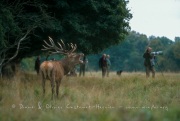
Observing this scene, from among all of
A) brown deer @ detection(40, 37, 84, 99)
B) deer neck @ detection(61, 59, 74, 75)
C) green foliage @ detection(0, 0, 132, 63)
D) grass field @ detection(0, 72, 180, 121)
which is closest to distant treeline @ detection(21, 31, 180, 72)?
green foliage @ detection(0, 0, 132, 63)

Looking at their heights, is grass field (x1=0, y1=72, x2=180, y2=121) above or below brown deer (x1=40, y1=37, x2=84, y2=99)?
below

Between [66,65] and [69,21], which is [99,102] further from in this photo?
[69,21]

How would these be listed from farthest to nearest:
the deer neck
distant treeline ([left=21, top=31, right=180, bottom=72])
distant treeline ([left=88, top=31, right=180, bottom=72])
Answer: distant treeline ([left=88, top=31, right=180, bottom=72]) < distant treeline ([left=21, top=31, right=180, bottom=72]) < the deer neck

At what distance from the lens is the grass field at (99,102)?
25.8ft

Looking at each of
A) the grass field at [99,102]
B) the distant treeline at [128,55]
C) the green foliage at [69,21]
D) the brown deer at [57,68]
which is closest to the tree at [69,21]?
the green foliage at [69,21]

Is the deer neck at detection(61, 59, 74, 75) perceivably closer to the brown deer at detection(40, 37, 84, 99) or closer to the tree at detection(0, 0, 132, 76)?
the brown deer at detection(40, 37, 84, 99)

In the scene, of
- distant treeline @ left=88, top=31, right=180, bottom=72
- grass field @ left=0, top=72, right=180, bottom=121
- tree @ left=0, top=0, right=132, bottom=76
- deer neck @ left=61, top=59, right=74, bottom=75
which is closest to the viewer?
Answer: grass field @ left=0, top=72, right=180, bottom=121

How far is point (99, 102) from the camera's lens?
473 inches

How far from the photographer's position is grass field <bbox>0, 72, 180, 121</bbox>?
7863 millimetres

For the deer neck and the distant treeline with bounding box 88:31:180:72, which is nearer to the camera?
the deer neck

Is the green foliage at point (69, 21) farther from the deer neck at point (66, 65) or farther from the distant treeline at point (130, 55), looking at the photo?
the distant treeline at point (130, 55)

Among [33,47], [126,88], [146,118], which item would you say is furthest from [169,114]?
[33,47]

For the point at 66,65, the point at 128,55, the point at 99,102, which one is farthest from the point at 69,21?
the point at 128,55

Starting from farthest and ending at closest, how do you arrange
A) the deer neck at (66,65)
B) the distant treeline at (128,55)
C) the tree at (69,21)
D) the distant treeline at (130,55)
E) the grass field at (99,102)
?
the distant treeline at (128,55) → the distant treeline at (130,55) → the tree at (69,21) → the deer neck at (66,65) → the grass field at (99,102)
